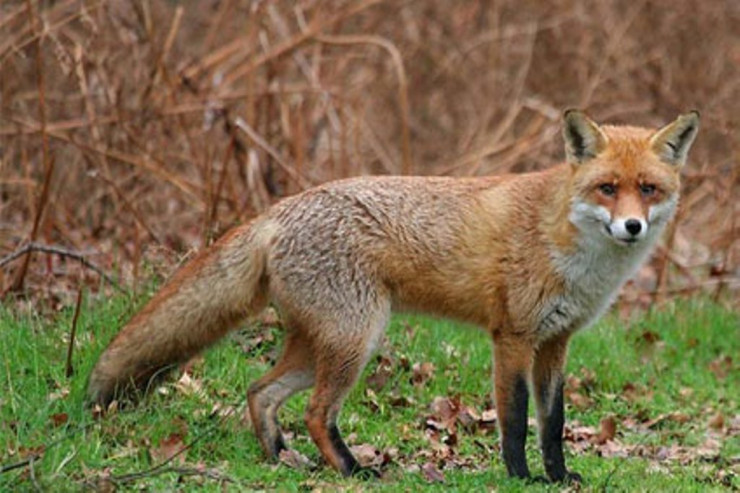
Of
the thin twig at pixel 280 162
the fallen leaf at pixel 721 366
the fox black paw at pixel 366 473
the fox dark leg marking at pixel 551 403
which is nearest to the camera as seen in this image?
the fox black paw at pixel 366 473

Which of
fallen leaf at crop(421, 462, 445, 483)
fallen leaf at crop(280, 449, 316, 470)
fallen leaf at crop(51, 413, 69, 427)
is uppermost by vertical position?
fallen leaf at crop(51, 413, 69, 427)

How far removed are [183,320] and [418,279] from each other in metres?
1.06

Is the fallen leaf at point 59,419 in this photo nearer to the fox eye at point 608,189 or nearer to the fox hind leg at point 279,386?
the fox hind leg at point 279,386

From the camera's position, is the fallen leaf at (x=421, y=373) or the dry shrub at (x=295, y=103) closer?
the fallen leaf at (x=421, y=373)

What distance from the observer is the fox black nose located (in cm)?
469

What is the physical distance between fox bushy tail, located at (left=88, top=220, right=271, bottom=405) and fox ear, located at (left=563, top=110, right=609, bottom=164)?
140cm

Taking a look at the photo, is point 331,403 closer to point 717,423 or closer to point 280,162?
point 717,423

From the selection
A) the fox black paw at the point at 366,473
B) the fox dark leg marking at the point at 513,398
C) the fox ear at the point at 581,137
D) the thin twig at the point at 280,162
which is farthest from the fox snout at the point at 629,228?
the thin twig at the point at 280,162

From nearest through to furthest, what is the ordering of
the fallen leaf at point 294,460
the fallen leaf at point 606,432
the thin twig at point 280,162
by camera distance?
the fallen leaf at point 294,460 < the fallen leaf at point 606,432 < the thin twig at point 280,162

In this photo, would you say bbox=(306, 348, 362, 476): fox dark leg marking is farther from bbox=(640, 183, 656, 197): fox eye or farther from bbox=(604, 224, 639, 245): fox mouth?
bbox=(640, 183, 656, 197): fox eye

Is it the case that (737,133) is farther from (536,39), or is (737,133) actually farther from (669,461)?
(669,461)

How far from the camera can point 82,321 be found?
20.0 ft

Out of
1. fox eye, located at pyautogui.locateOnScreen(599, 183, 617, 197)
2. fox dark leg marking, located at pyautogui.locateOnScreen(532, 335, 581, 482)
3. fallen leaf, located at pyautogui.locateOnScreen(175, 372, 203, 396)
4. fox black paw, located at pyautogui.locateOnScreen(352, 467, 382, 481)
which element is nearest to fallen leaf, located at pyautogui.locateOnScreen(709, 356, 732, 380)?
fox dark leg marking, located at pyautogui.locateOnScreen(532, 335, 581, 482)

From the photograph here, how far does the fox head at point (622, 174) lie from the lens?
4832mm
